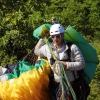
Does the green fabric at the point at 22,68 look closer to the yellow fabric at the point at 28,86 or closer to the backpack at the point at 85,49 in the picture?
the yellow fabric at the point at 28,86

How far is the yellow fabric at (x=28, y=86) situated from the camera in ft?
13.7

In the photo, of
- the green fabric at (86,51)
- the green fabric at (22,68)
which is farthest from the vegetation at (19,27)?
the green fabric at (86,51)

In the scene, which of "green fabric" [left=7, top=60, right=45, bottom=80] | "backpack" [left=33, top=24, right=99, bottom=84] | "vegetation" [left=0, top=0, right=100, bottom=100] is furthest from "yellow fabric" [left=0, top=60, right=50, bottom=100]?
"vegetation" [left=0, top=0, right=100, bottom=100]

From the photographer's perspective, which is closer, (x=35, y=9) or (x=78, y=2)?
(x=35, y=9)

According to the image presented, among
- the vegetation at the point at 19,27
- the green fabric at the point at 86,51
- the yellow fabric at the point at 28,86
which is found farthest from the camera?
the vegetation at the point at 19,27

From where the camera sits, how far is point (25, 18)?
5625 millimetres

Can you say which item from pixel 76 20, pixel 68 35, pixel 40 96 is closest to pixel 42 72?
pixel 40 96

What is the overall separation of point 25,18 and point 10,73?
55.5 inches

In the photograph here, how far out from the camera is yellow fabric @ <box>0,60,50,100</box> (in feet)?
13.7

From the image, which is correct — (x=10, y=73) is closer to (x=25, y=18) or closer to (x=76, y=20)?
(x=25, y=18)

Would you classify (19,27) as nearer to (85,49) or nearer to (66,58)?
(85,49)

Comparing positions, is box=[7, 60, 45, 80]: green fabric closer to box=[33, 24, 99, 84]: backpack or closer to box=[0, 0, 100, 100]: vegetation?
box=[33, 24, 99, 84]: backpack

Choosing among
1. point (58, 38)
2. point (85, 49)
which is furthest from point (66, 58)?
point (85, 49)

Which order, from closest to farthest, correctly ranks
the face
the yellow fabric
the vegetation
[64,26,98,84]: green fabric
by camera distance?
the face < the yellow fabric < [64,26,98,84]: green fabric < the vegetation
